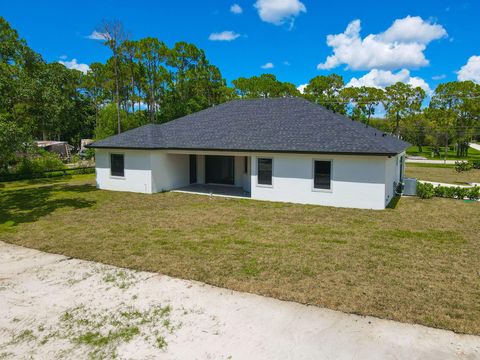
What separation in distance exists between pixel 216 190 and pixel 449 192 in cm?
1218

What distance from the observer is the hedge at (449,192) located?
1623cm

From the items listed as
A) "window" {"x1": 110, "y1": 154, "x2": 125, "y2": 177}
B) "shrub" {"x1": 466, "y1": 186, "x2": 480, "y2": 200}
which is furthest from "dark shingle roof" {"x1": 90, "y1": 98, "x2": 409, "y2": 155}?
"shrub" {"x1": 466, "y1": 186, "x2": 480, "y2": 200}

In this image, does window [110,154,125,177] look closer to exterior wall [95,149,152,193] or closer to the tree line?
exterior wall [95,149,152,193]

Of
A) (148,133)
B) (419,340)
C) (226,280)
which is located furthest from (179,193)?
(419,340)

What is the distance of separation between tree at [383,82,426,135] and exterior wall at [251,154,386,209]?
43875mm

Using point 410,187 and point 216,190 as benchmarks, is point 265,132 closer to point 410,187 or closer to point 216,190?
point 216,190

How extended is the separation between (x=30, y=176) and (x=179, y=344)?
25387 mm

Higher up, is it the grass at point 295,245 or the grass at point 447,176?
the grass at point 447,176

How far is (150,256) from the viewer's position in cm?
841

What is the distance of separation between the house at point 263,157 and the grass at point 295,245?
108cm

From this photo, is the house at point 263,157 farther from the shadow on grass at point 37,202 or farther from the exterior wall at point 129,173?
the shadow on grass at point 37,202

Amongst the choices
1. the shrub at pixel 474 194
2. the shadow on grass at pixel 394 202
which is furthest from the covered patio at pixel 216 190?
the shrub at pixel 474 194

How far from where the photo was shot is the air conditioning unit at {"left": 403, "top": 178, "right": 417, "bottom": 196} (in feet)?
57.4

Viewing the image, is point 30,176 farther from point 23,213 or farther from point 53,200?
point 23,213
